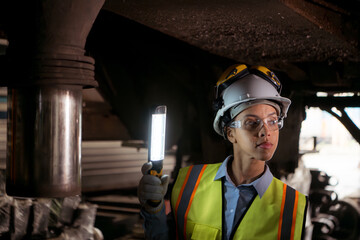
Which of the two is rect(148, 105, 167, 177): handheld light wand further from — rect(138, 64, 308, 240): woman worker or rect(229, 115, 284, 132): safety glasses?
rect(229, 115, 284, 132): safety glasses

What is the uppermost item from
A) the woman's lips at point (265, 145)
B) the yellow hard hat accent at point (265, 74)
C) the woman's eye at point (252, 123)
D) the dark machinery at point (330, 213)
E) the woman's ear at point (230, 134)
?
the yellow hard hat accent at point (265, 74)

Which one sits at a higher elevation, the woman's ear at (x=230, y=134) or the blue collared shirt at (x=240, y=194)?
the woman's ear at (x=230, y=134)

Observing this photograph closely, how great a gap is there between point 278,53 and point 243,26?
798 mm

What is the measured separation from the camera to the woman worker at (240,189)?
6.07 feet

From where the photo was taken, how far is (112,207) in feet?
22.5

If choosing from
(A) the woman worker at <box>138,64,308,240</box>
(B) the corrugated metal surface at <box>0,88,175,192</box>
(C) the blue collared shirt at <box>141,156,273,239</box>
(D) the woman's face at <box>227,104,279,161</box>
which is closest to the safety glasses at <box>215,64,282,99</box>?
(A) the woman worker at <box>138,64,308,240</box>

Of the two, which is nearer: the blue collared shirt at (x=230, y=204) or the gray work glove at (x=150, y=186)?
the gray work glove at (x=150, y=186)

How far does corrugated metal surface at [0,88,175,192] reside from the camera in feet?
21.8

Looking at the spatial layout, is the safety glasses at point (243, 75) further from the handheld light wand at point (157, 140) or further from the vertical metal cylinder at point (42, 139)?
the vertical metal cylinder at point (42, 139)

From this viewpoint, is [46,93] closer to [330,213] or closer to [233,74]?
[233,74]

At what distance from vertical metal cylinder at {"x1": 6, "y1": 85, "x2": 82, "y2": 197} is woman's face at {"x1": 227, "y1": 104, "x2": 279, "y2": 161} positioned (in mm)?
853

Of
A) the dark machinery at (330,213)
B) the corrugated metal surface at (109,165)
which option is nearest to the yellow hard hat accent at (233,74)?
the dark machinery at (330,213)

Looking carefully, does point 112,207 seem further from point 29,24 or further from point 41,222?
point 29,24

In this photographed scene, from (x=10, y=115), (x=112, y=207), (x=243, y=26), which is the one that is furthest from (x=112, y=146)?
(x=10, y=115)
